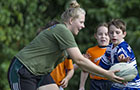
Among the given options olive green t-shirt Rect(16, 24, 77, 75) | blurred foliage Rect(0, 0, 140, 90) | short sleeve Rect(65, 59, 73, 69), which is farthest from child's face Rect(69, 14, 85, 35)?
blurred foliage Rect(0, 0, 140, 90)

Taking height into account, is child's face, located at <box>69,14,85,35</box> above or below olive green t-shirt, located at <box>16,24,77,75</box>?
above

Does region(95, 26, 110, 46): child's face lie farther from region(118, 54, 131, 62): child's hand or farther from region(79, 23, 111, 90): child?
region(118, 54, 131, 62): child's hand

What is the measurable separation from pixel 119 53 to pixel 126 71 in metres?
0.45

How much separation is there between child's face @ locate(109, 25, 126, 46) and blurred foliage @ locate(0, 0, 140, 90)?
314 centimetres

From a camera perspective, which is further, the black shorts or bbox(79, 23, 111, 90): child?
bbox(79, 23, 111, 90): child

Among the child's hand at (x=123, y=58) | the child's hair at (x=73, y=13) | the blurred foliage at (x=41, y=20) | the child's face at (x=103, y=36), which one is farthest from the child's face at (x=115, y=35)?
the blurred foliage at (x=41, y=20)

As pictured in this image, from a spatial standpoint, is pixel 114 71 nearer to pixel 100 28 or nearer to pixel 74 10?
pixel 74 10

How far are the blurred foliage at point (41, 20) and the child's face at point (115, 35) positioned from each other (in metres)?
3.14

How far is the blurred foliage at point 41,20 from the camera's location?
845cm

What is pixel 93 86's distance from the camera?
5227 millimetres

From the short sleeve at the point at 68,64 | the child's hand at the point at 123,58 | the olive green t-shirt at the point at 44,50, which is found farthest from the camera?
the short sleeve at the point at 68,64

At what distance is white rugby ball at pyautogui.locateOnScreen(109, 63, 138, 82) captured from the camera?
3.75m

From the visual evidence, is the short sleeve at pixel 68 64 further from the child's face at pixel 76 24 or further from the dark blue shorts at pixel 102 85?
the child's face at pixel 76 24

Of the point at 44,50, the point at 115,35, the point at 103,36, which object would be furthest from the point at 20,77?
the point at 103,36
